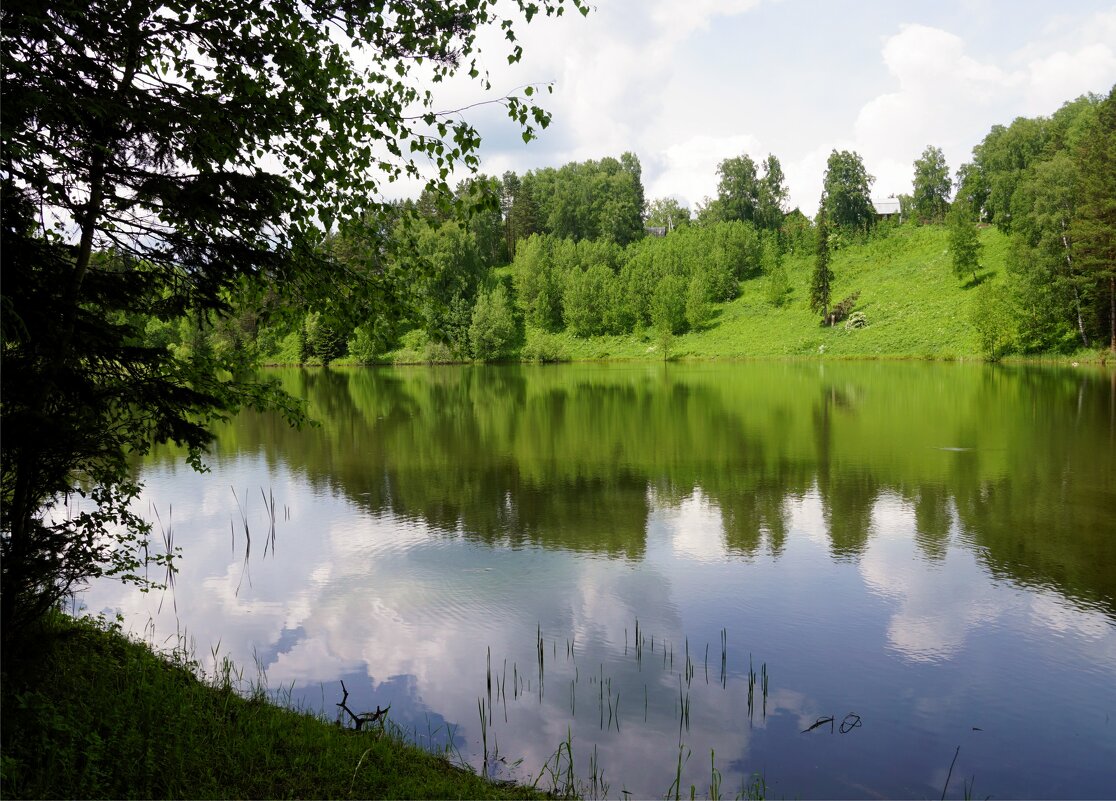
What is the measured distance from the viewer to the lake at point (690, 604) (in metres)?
7.32

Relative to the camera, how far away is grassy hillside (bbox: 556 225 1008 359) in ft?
253

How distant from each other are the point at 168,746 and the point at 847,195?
132m

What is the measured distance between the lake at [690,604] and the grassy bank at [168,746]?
1.32 m

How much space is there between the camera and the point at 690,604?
11.2 metres

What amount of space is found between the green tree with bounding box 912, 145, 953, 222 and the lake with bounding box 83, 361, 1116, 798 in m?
116

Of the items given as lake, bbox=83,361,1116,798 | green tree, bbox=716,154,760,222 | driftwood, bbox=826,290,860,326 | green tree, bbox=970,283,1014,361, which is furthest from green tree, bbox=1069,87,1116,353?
green tree, bbox=716,154,760,222

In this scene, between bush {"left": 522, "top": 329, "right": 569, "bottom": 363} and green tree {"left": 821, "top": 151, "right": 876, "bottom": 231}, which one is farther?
green tree {"left": 821, "top": 151, "right": 876, "bottom": 231}

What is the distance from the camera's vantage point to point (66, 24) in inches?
225

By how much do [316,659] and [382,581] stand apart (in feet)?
9.96

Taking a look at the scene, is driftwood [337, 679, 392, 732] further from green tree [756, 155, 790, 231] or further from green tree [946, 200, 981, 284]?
green tree [756, 155, 790, 231]

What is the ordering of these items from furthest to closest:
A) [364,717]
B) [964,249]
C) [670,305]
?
1. [670,305]
2. [964,249]
3. [364,717]

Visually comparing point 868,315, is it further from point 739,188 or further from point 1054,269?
point 739,188

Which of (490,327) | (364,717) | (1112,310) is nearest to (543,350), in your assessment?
(490,327)

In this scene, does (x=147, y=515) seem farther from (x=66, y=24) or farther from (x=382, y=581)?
(x=66, y=24)
